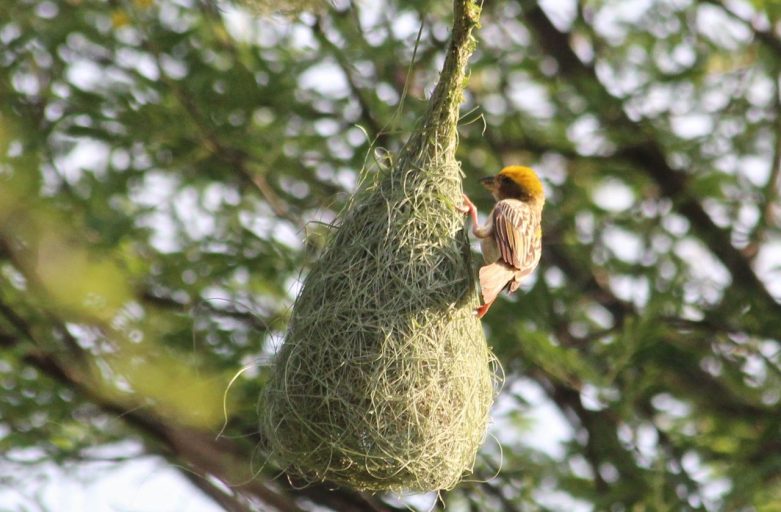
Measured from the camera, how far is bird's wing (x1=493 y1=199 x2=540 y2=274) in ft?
11.0

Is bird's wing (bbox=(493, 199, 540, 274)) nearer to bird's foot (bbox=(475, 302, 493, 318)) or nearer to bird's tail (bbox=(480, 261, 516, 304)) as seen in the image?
bird's tail (bbox=(480, 261, 516, 304))

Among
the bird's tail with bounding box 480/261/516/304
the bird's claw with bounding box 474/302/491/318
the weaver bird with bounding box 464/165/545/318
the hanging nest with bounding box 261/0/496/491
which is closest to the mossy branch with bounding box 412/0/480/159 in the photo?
the hanging nest with bounding box 261/0/496/491

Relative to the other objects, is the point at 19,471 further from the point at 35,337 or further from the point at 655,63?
the point at 655,63

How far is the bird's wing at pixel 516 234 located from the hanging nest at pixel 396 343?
0.47 feet

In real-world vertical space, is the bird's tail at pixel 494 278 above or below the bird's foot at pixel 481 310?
above

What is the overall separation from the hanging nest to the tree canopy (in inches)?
51.0

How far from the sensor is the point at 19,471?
431cm

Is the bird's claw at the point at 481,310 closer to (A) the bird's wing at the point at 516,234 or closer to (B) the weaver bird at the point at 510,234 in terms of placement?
(B) the weaver bird at the point at 510,234

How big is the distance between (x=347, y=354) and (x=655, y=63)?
10.5ft

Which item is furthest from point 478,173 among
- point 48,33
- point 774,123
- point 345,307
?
point 345,307

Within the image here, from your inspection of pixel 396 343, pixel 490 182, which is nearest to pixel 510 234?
pixel 490 182

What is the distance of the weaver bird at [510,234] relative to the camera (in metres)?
3.29

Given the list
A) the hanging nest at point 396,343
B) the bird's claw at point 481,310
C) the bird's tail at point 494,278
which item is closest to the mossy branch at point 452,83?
the hanging nest at point 396,343

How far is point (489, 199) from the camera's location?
5309mm
